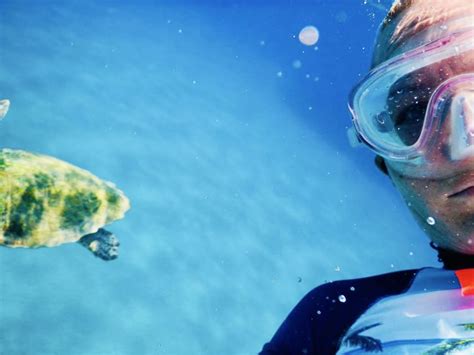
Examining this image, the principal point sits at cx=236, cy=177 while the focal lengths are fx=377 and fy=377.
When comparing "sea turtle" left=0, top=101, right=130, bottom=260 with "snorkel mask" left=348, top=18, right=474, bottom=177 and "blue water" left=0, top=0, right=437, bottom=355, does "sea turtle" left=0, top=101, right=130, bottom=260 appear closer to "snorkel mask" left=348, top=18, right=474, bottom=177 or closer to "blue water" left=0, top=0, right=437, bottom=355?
"blue water" left=0, top=0, right=437, bottom=355

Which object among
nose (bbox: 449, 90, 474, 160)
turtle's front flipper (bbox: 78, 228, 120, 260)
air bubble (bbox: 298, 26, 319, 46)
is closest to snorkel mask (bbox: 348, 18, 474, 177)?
nose (bbox: 449, 90, 474, 160)

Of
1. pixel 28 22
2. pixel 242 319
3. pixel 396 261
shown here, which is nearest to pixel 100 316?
pixel 242 319

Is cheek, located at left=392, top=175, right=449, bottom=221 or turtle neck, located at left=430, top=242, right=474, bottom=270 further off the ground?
cheek, located at left=392, top=175, right=449, bottom=221

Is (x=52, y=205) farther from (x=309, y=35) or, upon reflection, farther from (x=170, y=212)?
(x=309, y=35)

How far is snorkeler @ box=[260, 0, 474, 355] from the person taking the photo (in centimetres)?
106

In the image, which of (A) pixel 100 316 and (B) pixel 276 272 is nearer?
(A) pixel 100 316

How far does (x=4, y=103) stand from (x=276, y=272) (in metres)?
3.97

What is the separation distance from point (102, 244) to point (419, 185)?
11.0 ft

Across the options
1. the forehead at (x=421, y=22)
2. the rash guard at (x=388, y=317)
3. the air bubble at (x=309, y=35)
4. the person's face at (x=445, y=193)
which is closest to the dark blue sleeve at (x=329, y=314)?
the rash guard at (x=388, y=317)

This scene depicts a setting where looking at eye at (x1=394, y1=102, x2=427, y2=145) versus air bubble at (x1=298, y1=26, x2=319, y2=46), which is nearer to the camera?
eye at (x1=394, y1=102, x2=427, y2=145)

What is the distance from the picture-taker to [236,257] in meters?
5.14

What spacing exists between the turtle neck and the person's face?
0.04 metres

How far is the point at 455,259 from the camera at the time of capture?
1.32 meters

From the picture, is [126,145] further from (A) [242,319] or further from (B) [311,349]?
(B) [311,349]
